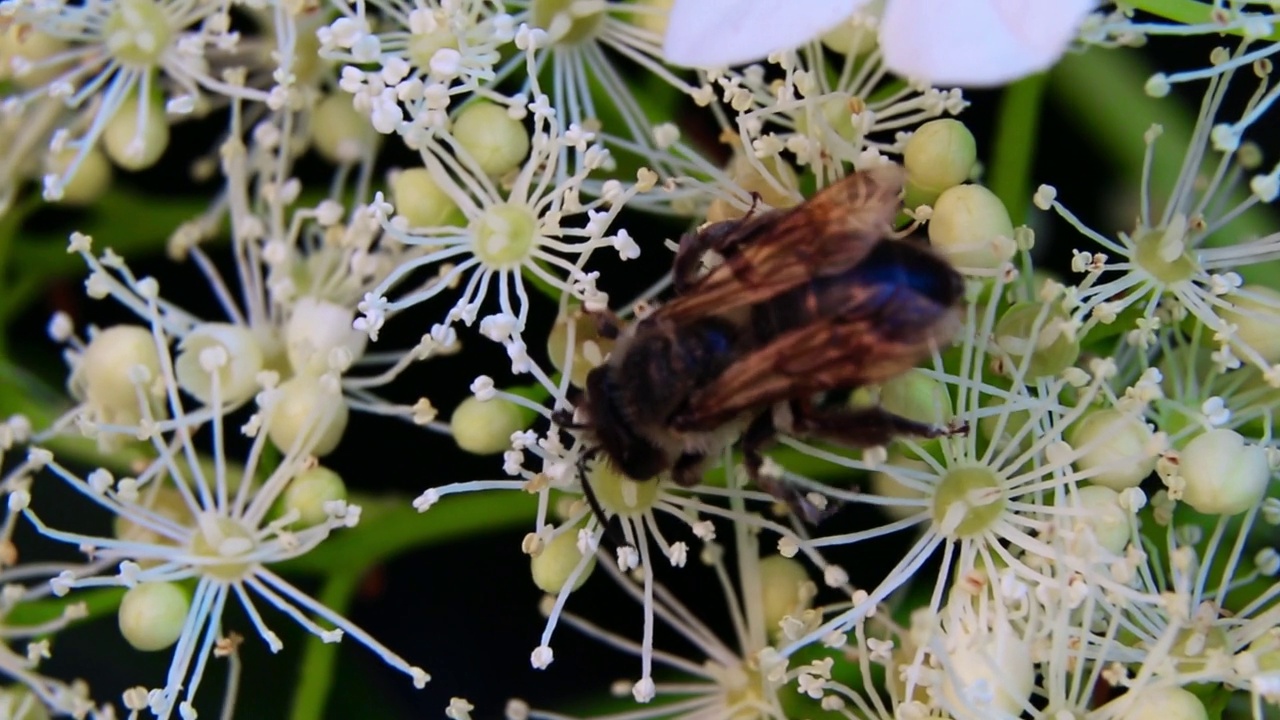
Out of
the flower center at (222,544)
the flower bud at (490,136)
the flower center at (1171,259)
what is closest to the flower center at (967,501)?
the flower center at (1171,259)

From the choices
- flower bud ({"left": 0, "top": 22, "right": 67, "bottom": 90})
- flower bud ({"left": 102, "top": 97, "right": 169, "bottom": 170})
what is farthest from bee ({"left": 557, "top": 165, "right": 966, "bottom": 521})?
flower bud ({"left": 0, "top": 22, "right": 67, "bottom": 90})

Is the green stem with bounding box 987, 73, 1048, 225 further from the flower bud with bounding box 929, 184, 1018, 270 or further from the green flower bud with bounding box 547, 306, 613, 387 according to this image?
the green flower bud with bounding box 547, 306, 613, 387

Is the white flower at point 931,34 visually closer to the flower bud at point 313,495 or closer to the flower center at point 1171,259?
the flower center at point 1171,259

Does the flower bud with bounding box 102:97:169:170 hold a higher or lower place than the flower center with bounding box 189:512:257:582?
higher

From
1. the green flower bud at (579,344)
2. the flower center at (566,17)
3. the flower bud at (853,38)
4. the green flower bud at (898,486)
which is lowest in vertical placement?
the green flower bud at (898,486)

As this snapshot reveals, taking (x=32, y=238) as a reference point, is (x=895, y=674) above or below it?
below

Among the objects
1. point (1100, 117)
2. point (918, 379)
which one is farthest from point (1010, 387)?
point (1100, 117)

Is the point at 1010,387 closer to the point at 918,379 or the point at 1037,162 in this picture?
the point at 918,379
